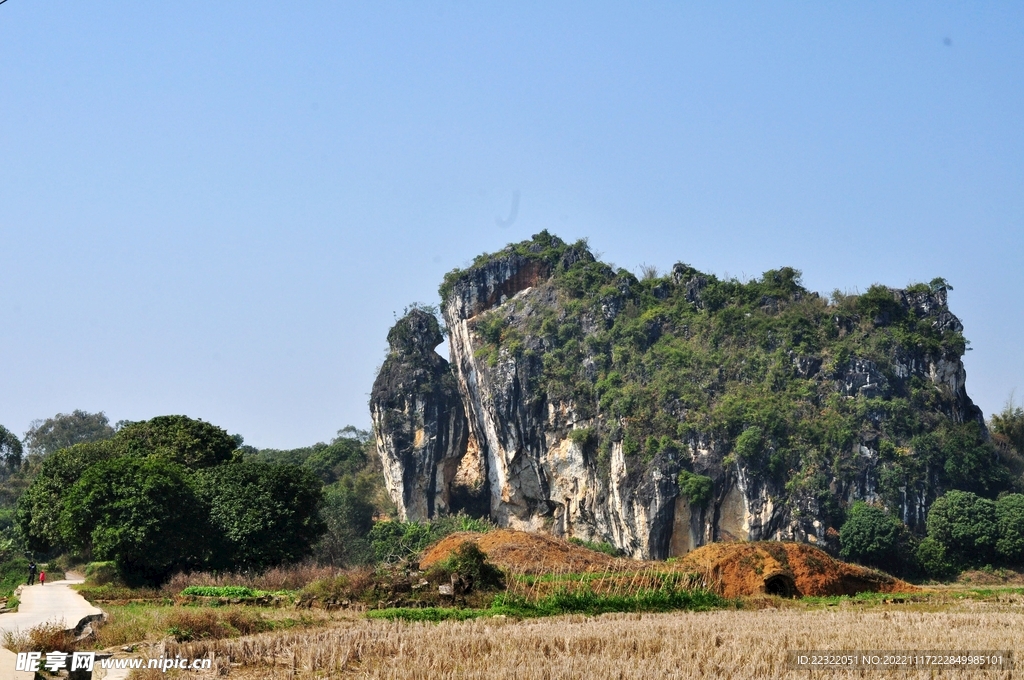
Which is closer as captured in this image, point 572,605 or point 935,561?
point 572,605

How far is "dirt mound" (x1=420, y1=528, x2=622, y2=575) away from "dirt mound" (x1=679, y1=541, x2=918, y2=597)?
9.10 ft

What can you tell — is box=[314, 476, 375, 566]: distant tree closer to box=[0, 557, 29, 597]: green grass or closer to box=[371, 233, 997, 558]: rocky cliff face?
box=[371, 233, 997, 558]: rocky cliff face

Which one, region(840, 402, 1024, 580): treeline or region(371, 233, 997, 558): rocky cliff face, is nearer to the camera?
region(840, 402, 1024, 580): treeline

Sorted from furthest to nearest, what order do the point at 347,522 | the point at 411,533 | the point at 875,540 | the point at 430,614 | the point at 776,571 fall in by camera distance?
the point at 347,522 < the point at 411,533 < the point at 875,540 < the point at 776,571 < the point at 430,614

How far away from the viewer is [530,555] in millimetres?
33281

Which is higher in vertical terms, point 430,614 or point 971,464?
point 971,464

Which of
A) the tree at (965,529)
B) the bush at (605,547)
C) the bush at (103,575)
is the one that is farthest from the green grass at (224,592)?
the tree at (965,529)

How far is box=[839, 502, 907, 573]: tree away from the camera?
175 feet

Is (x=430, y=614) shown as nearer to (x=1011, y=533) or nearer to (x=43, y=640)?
(x=43, y=640)

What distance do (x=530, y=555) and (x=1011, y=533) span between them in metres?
29.7

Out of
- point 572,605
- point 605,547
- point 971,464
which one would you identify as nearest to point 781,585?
point 572,605

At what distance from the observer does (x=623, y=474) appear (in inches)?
2453

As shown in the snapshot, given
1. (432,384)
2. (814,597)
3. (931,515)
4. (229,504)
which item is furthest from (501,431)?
(814,597)

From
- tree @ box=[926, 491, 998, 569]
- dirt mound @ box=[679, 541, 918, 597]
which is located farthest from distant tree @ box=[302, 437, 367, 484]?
dirt mound @ box=[679, 541, 918, 597]
